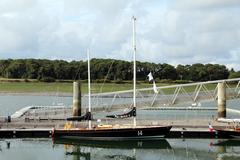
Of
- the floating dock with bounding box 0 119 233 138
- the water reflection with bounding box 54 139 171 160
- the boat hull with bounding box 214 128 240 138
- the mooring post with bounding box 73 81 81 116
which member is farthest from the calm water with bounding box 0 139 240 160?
the mooring post with bounding box 73 81 81 116

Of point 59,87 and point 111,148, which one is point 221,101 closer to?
point 111,148

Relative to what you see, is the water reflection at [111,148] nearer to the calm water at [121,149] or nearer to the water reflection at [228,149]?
the calm water at [121,149]

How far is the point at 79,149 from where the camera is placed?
57.7 metres

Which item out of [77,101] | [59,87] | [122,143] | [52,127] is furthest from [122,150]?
[59,87]

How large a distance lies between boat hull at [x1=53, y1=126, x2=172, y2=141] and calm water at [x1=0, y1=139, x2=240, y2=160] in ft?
2.26

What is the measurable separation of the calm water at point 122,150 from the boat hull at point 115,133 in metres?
0.69

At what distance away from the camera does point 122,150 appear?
56.8 m

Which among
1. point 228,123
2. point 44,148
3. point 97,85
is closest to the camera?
point 44,148

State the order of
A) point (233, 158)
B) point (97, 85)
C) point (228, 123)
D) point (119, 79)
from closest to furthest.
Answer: point (233, 158) → point (228, 123) → point (97, 85) → point (119, 79)

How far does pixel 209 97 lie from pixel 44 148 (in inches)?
1144

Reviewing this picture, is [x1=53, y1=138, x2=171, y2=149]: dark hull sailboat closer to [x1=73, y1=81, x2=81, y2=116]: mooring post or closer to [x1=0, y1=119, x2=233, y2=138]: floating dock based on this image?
[x1=0, y1=119, x2=233, y2=138]: floating dock

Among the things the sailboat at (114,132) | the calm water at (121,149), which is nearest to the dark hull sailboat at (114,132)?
the sailboat at (114,132)

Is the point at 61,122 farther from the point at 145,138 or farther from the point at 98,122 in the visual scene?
the point at 145,138

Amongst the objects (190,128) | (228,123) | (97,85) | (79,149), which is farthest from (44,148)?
(97,85)
